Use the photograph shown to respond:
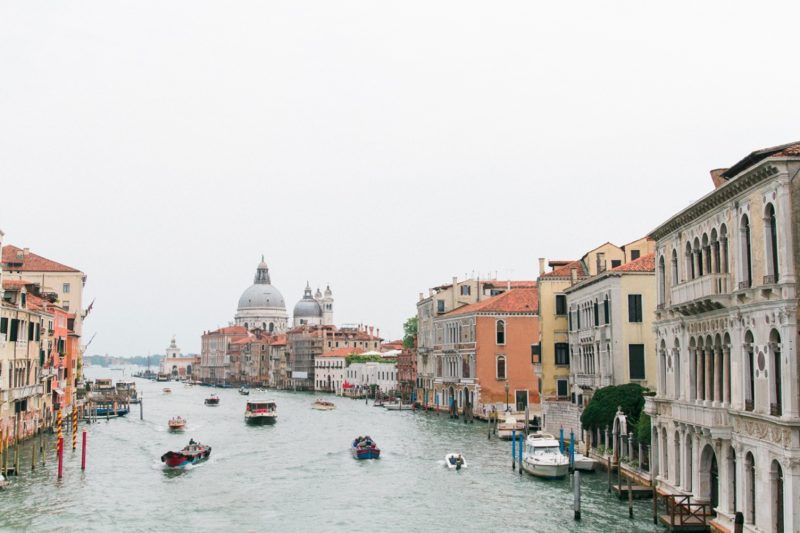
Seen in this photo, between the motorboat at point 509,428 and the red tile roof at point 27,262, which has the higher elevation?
the red tile roof at point 27,262

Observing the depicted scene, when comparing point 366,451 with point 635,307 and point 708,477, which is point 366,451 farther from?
point 708,477

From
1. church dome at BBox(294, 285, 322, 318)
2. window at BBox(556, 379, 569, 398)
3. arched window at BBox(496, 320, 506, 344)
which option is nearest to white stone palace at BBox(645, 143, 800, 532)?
window at BBox(556, 379, 569, 398)

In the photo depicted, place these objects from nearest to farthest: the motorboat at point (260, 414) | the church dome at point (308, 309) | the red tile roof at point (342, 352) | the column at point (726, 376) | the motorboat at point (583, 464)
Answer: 1. the column at point (726, 376)
2. the motorboat at point (583, 464)
3. the motorboat at point (260, 414)
4. the red tile roof at point (342, 352)
5. the church dome at point (308, 309)

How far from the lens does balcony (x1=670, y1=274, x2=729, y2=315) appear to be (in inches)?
698

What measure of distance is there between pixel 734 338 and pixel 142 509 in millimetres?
16340

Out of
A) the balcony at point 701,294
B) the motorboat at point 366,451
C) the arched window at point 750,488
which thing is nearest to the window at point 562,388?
the motorboat at point 366,451

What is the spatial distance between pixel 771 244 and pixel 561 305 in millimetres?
25440

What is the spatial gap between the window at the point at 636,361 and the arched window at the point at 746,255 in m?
14.7

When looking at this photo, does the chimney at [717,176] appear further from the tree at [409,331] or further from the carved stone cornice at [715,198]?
the tree at [409,331]

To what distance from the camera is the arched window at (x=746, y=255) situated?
1675 cm

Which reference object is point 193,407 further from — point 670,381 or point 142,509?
point 670,381

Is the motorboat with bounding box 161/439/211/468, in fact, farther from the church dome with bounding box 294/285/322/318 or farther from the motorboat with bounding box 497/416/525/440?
the church dome with bounding box 294/285/322/318

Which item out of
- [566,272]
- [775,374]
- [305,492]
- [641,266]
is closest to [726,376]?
[775,374]

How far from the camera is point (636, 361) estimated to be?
3128cm
